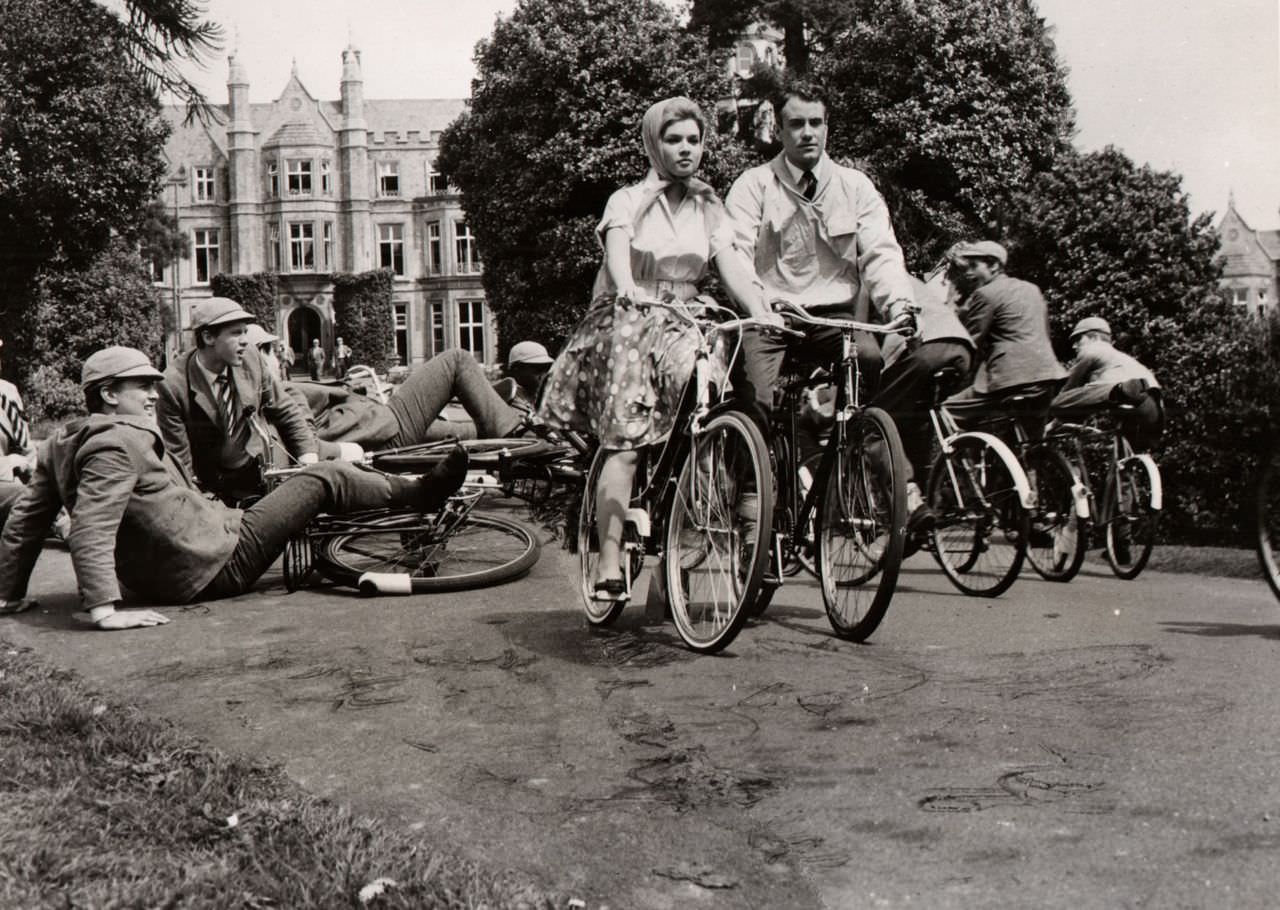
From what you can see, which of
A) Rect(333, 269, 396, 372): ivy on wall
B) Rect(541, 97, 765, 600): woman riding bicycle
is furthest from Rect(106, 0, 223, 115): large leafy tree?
Rect(333, 269, 396, 372): ivy on wall

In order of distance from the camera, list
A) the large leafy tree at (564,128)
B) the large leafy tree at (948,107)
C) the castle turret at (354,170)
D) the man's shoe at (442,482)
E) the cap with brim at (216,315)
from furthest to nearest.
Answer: the castle turret at (354,170) < the large leafy tree at (948,107) < the large leafy tree at (564,128) < the cap with brim at (216,315) < the man's shoe at (442,482)

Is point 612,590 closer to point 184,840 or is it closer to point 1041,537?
point 184,840

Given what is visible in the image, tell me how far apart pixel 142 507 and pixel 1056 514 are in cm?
458

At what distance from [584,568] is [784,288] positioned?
151 cm

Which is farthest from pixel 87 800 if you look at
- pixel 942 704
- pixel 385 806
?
Result: pixel 942 704

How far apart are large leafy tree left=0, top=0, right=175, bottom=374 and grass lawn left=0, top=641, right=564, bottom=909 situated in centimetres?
2091

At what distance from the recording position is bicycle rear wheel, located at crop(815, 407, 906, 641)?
466 centimetres

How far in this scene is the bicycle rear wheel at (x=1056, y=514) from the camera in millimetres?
7297

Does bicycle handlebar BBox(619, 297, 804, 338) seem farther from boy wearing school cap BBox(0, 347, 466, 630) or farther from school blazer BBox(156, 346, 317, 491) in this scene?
school blazer BBox(156, 346, 317, 491)

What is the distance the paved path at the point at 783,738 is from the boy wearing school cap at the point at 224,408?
1.44m

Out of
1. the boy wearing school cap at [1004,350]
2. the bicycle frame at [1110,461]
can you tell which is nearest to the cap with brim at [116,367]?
the boy wearing school cap at [1004,350]

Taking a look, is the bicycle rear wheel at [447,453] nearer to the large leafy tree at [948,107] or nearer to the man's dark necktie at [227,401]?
the man's dark necktie at [227,401]

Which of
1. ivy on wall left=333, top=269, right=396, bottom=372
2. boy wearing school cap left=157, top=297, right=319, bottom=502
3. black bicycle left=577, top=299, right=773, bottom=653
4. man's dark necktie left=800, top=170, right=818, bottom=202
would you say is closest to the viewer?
black bicycle left=577, top=299, right=773, bottom=653

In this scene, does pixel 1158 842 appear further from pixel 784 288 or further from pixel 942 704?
pixel 784 288
